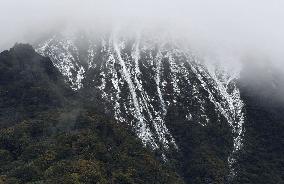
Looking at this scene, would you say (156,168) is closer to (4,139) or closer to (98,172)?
(98,172)

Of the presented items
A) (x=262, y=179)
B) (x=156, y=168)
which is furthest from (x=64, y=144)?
(x=262, y=179)

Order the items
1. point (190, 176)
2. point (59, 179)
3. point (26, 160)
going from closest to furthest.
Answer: point (59, 179)
point (26, 160)
point (190, 176)

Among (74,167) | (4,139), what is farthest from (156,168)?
(4,139)

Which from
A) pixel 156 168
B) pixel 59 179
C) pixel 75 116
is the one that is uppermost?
pixel 75 116

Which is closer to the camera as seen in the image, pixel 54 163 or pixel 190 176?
pixel 54 163

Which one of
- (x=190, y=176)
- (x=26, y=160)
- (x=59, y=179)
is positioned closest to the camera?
(x=59, y=179)

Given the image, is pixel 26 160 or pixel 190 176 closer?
pixel 26 160

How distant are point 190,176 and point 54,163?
42.1 metres

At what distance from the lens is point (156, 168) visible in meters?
186

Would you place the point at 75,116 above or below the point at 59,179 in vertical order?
above

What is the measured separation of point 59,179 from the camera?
167 m

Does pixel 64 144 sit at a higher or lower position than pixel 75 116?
lower

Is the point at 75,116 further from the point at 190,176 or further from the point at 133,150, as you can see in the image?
the point at 190,176

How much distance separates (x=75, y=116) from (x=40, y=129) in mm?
10743
